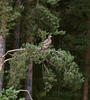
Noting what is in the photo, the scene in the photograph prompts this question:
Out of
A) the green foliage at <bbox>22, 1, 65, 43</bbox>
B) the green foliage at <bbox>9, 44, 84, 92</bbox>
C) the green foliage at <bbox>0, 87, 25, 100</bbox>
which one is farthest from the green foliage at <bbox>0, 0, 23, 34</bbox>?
the green foliage at <bbox>0, 87, 25, 100</bbox>

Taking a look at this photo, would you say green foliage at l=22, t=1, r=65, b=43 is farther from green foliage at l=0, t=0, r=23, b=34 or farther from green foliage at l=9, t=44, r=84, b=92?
green foliage at l=0, t=0, r=23, b=34

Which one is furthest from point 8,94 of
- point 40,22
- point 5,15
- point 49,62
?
point 40,22

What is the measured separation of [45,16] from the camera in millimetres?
8312

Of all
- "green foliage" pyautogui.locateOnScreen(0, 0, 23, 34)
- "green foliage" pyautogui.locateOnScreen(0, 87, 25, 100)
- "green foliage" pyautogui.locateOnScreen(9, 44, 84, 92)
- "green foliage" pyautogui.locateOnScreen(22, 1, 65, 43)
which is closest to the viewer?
"green foliage" pyautogui.locateOnScreen(0, 87, 25, 100)

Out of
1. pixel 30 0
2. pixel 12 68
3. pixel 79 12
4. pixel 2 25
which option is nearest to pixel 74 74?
pixel 12 68

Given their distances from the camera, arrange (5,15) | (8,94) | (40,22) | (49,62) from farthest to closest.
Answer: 1. (40,22)
2. (49,62)
3. (5,15)
4. (8,94)

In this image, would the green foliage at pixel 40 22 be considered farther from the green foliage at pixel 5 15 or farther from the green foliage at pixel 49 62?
the green foliage at pixel 5 15

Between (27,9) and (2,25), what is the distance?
5.68 ft

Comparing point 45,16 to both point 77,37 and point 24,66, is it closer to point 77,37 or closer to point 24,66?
point 24,66

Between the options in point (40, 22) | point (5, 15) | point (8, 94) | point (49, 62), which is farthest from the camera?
point (40, 22)

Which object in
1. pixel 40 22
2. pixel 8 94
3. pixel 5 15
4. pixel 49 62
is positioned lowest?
pixel 8 94

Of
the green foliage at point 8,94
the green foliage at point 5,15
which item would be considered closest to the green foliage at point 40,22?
the green foliage at point 5,15

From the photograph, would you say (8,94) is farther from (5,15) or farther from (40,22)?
(40,22)

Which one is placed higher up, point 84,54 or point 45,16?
point 45,16
